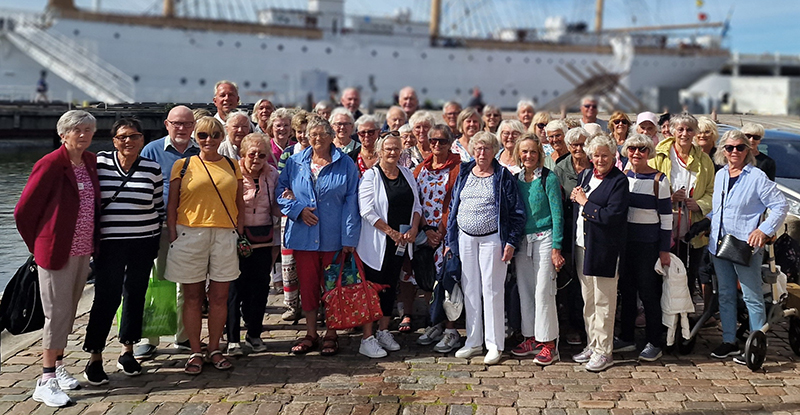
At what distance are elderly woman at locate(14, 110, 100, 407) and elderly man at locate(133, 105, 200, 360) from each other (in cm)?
66

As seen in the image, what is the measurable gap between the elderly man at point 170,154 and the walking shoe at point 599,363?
3.46 m

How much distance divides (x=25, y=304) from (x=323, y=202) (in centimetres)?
241

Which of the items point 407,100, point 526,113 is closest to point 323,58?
point 407,100

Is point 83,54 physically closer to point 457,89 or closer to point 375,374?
point 457,89

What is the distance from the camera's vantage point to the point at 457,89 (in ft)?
143

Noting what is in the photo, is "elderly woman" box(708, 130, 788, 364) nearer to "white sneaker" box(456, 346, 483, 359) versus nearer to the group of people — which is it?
the group of people

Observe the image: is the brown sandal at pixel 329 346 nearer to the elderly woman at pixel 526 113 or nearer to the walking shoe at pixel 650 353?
the walking shoe at pixel 650 353

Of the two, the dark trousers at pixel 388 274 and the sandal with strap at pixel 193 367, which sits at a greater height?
the dark trousers at pixel 388 274

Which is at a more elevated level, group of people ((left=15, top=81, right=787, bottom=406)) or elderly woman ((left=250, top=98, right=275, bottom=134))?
elderly woman ((left=250, top=98, right=275, bottom=134))

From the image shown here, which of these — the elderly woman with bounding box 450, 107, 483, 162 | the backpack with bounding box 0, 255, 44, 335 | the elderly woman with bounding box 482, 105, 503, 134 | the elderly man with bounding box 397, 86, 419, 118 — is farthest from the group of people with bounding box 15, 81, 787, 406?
the elderly man with bounding box 397, 86, 419, 118

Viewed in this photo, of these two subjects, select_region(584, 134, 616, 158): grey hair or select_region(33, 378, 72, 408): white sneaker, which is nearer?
select_region(33, 378, 72, 408): white sneaker

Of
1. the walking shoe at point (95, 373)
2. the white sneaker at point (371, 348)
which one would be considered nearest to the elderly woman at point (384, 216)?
the white sneaker at point (371, 348)

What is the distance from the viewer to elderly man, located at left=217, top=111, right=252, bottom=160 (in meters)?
6.61

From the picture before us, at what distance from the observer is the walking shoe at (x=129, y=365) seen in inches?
222
